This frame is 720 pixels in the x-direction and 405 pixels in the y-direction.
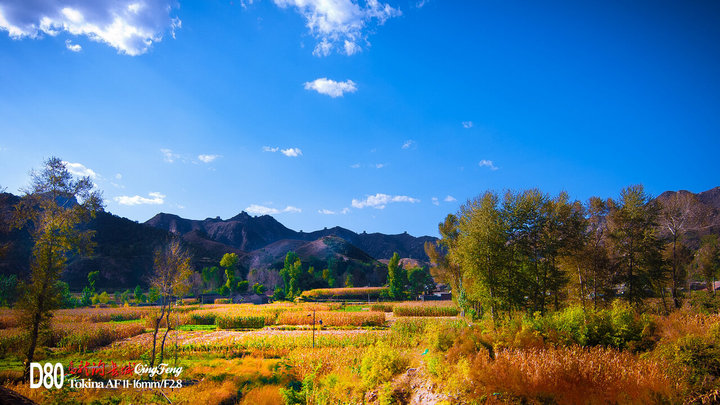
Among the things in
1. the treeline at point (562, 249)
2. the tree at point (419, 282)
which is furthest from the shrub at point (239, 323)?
the tree at point (419, 282)

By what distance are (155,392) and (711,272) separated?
7138 centimetres

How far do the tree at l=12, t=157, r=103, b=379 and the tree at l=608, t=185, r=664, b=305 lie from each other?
125ft

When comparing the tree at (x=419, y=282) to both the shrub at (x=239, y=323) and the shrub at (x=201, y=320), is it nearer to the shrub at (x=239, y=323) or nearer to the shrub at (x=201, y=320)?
the shrub at (x=239, y=323)

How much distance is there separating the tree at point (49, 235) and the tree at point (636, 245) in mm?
38045

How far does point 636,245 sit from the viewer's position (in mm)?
27484

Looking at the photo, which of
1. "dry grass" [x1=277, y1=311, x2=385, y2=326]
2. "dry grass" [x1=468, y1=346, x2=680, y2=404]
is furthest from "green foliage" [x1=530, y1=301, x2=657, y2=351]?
"dry grass" [x1=277, y1=311, x2=385, y2=326]

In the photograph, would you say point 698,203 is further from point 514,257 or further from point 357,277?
point 357,277

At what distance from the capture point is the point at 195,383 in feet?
39.6

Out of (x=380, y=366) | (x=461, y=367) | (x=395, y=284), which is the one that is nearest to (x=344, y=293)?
(x=395, y=284)

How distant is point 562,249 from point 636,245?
26.3ft

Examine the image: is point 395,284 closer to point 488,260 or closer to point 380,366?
point 488,260

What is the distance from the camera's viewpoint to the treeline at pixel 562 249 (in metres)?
23.0

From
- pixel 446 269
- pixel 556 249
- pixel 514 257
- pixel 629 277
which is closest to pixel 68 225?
pixel 514 257

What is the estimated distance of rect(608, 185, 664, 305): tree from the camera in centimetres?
2700
